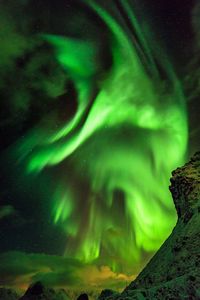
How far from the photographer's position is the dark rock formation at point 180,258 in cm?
4662

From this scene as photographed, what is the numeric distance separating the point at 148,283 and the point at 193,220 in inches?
775

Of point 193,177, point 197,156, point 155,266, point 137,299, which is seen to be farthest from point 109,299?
point 197,156

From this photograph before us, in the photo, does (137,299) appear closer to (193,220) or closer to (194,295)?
(194,295)

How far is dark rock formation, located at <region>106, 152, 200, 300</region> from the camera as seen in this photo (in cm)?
4662

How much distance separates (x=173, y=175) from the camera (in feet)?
363

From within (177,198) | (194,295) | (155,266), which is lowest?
(177,198)

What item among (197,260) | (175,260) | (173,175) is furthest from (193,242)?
(173,175)

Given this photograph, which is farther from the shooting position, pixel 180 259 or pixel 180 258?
pixel 180 258

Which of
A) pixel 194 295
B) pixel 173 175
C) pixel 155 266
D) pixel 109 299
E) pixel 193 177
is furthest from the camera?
pixel 173 175

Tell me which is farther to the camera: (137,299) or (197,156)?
(197,156)

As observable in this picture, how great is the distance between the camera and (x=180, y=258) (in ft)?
233

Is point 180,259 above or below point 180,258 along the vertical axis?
above

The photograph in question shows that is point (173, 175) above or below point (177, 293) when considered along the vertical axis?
below

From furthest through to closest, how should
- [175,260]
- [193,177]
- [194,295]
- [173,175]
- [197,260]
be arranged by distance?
[173,175] < [193,177] < [175,260] < [197,260] < [194,295]
